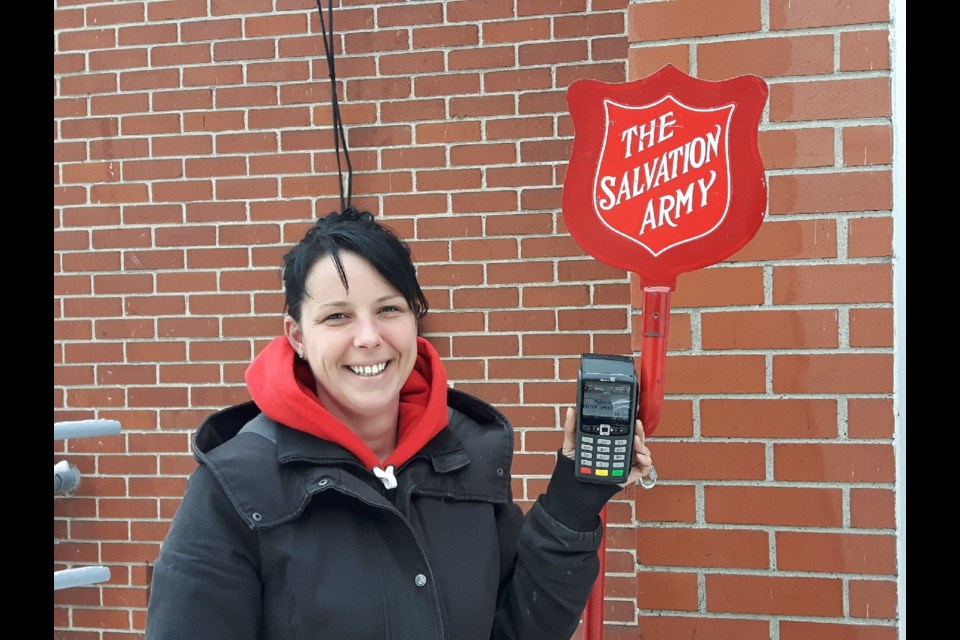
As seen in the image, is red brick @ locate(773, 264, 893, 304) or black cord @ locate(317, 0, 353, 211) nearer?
red brick @ locate(773, 264, 893, 304)

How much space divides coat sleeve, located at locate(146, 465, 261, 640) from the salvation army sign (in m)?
0.81

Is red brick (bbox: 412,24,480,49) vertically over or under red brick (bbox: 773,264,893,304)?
over

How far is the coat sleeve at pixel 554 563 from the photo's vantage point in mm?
1735

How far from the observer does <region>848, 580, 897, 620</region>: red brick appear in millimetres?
2018

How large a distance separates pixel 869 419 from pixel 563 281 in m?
1.35

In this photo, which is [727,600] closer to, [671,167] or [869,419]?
[869,419]

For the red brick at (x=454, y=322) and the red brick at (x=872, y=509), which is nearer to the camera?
the red brick at (x=872, y=509)

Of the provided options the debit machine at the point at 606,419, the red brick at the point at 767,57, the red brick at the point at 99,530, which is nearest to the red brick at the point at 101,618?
the red brick at the point at 99,530

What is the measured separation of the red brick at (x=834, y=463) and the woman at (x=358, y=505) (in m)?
0.48

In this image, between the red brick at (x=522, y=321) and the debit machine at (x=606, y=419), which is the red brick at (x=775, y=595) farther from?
the red brick at (x=522, y=321)

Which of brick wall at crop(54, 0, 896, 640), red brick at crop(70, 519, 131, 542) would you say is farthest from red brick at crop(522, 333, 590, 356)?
red brick at crop(70, 519, 131, 542)

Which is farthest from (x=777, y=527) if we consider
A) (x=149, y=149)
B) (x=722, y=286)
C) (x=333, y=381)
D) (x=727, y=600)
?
(x=149, y=149)

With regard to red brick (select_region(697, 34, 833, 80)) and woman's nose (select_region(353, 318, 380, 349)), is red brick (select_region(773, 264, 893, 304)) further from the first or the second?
woman's nose (select_region(353, 318, 380, 349))

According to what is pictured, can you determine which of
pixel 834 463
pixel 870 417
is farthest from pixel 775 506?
pixel 870 417
